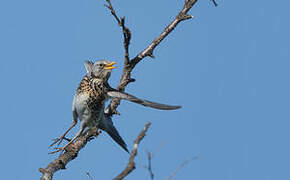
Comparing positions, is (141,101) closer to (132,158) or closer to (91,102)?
(91,102)

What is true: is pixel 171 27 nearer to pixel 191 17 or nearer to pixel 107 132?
pixel 191 17

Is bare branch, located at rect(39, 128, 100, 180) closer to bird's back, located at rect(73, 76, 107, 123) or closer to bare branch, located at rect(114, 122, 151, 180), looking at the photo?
bird's back, located at rect(73, 76, 107, 123)

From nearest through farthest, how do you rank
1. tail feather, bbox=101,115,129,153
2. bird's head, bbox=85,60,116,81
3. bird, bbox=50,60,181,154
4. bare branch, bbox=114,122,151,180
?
bare branch, bbox=114,122,151,180, bird, bbox=50,60,181,154, tail feather, bbox=101,115,129,153, bird's head, bbox=85,60,116,81

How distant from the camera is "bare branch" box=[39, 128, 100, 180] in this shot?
408cm

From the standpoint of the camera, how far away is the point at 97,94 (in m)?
5.66

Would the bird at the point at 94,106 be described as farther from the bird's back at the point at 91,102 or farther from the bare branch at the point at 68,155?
the bare branch at the point at 68,155

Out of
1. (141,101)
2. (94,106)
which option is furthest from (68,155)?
(141,101)

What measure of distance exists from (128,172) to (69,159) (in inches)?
94.3

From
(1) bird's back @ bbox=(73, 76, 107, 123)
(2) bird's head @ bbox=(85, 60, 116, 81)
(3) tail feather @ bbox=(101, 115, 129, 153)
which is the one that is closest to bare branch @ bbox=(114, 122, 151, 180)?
(1) bird's back @ bbox=(73, 76, 107, 123)

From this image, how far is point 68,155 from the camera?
492cm

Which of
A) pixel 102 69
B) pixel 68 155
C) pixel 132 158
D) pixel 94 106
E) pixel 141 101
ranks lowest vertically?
pixel 132 158

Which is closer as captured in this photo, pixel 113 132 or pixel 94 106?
pixel 94 106

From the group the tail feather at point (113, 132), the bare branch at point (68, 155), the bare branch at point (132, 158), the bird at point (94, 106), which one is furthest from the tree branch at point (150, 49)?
the bare branch at point (132, 158)

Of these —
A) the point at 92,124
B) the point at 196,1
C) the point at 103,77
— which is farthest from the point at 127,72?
the point at 196,1
